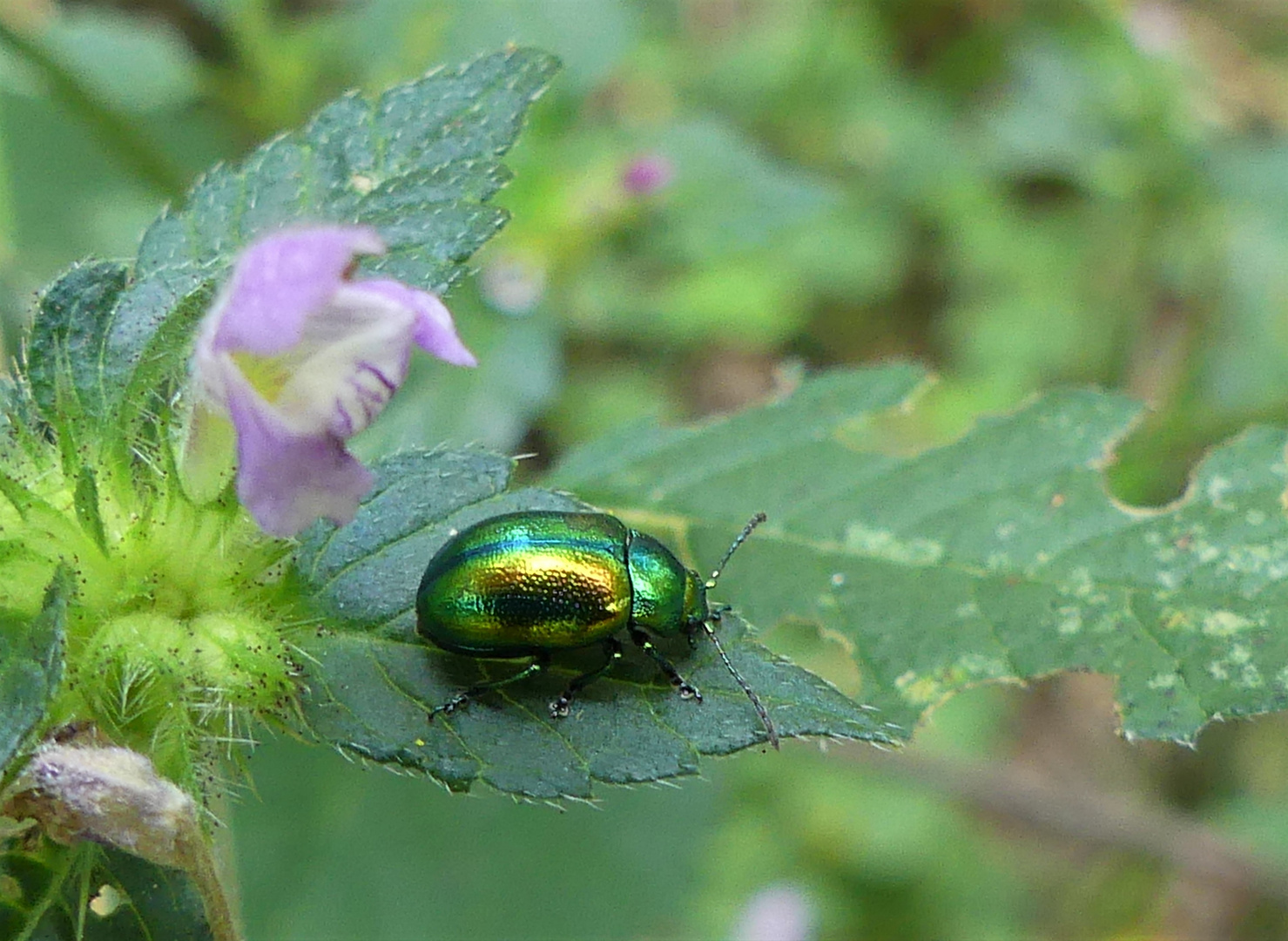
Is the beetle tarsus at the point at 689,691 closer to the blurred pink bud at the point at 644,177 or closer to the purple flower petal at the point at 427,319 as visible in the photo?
the purple flower petal at the point at 427,319

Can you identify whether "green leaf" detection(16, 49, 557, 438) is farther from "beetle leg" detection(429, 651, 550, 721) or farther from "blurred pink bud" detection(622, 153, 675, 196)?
"blurred pink bud" detection(622, 153, 675, 196)

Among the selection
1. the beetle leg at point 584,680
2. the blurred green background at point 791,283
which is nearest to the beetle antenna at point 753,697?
the beetle leg at point 584,680

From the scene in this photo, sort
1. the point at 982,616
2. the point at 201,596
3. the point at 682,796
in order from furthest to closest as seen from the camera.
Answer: the point at 682,796 → the point at 982,616 → the point at 201,596

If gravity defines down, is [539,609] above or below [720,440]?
above

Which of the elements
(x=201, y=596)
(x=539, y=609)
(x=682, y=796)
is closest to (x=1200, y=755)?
(x=682, y=796)

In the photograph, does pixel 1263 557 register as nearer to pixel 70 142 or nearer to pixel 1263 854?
pixel 1263 854

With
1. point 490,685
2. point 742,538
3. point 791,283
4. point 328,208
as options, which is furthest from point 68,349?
point 791,283

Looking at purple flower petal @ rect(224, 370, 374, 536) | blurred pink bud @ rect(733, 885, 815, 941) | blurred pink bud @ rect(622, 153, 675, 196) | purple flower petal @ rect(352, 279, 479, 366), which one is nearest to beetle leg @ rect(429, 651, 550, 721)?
purple flower petal @ rect(224, 370, 374, 536)
